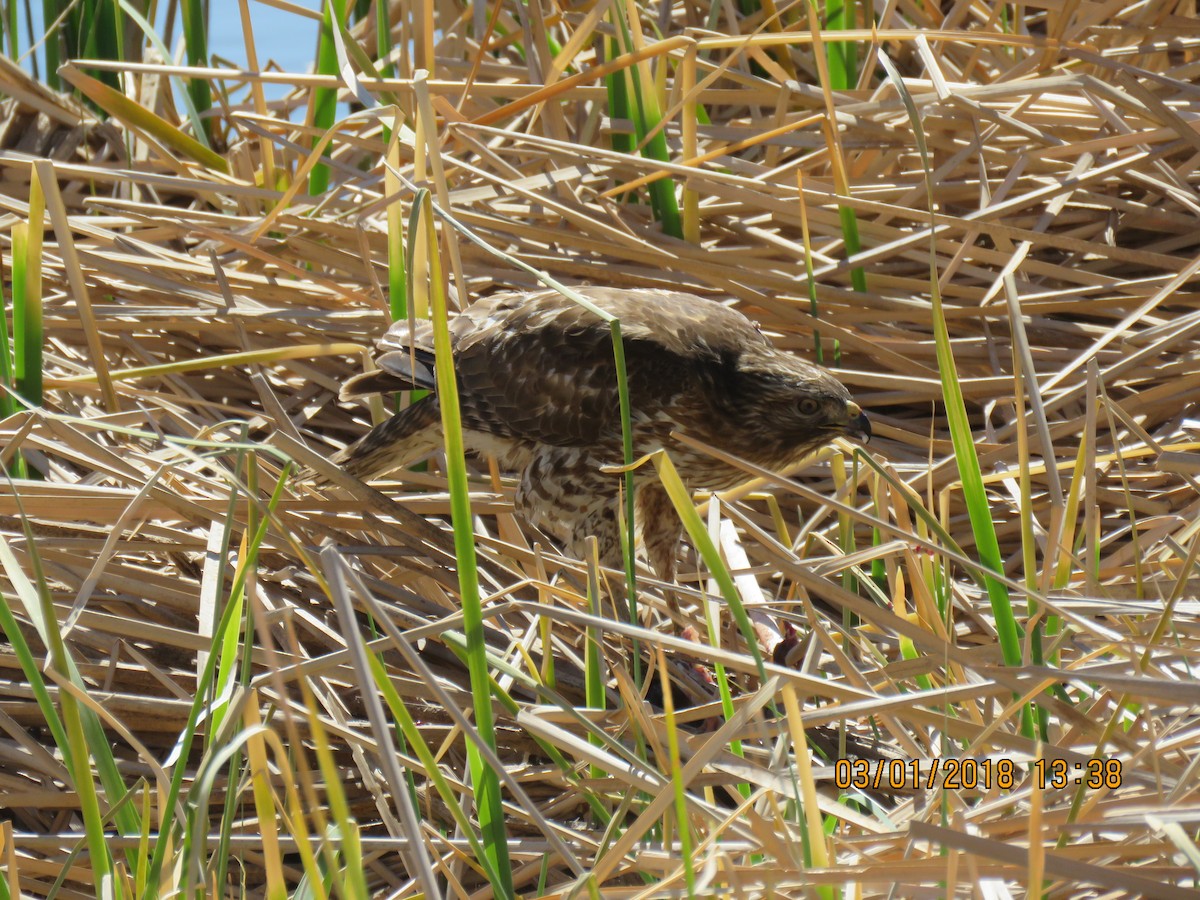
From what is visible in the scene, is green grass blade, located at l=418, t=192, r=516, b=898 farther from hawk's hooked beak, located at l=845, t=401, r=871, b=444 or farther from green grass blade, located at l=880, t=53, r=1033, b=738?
hawk's hooked beak, located at l=845, t=401, r=871, b=444

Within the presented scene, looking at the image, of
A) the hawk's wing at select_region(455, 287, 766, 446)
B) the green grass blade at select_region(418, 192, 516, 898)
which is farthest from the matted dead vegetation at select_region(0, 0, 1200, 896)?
the hawk's wing at select_region(455, 287, 766, 446)

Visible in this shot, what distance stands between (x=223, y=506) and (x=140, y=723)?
0.54 m

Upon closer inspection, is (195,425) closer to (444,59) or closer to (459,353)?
(459,353)

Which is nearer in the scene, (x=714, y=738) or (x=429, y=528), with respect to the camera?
(x=714, y=738)

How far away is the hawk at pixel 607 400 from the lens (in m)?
3.66

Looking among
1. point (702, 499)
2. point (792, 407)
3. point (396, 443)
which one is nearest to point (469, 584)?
point (396, 443)

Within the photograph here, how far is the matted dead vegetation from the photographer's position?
6.40 ft

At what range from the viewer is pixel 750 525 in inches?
98.5

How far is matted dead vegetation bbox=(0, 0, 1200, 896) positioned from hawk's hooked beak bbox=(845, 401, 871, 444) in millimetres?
132

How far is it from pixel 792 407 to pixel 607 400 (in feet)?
1.78

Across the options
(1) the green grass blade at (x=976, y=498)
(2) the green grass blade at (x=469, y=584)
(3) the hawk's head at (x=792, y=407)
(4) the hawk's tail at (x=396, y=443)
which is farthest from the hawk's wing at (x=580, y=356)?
(2) the green grass blade at (x=469, y=584)

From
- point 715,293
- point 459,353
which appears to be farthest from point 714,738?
point 715,293

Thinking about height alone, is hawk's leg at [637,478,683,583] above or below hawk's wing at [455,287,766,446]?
below

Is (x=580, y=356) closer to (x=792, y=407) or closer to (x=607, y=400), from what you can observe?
(x=607, y=400)
